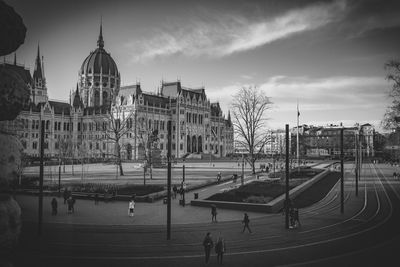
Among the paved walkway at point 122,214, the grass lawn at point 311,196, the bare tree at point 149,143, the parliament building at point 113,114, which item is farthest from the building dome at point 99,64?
the grass lawn at point 311,196

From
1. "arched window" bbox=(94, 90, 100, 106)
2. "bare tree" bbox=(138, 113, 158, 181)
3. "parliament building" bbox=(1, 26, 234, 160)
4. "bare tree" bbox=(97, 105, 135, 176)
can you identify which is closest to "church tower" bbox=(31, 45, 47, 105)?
"parliament building" bbox=(1, 26, 234, 160)

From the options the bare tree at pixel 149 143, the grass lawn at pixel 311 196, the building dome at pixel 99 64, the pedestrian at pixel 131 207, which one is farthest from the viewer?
the building dome at pixel 99 64

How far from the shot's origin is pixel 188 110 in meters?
123

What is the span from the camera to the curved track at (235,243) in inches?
519

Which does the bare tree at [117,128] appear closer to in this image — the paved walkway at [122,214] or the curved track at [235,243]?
the paved walkway at [122,214]

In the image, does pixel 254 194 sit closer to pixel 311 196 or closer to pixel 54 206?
pixel 311 196

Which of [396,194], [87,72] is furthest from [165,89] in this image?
[396,194]

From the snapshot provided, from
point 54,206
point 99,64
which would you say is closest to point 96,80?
point 99,64

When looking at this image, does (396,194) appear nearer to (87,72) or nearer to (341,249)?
(341,249)

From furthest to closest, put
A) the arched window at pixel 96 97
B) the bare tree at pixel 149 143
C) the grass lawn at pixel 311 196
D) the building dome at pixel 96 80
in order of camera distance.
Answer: the arched window at pixel 96 97 → the building dome at pixel 96 80 → the bare tree at pixel 149 143 → the grass lawn at pixel 311 196

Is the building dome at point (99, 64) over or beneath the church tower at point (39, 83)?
over

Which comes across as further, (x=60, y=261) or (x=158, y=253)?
(x=158, y=253)

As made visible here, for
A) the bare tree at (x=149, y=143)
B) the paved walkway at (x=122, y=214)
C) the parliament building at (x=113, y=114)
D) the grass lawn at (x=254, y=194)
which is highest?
the parliament building at (x=113, y=114)

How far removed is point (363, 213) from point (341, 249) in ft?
35.9
